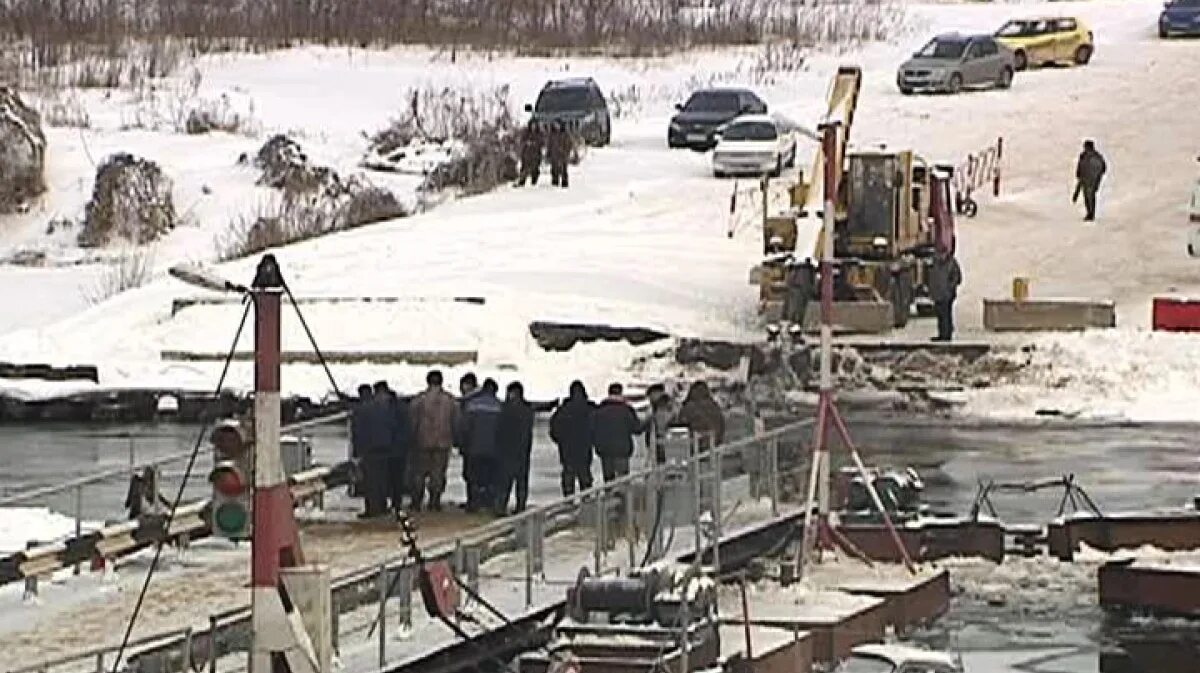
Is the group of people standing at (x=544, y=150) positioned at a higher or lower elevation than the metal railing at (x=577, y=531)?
lower

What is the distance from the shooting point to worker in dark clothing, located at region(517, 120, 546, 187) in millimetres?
56478

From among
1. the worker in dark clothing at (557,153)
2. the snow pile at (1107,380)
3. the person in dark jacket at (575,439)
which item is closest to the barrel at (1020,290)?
the snow pile at (1107,380)

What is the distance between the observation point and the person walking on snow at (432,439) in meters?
24.4

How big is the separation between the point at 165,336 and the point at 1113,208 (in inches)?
727

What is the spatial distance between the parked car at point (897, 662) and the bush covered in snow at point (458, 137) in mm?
39250

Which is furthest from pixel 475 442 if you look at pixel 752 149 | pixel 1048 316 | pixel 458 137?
pixel 458 137

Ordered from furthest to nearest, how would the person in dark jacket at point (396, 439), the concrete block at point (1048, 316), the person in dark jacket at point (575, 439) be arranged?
the concrete block at point (1048, 316)
the person in dark jacket at point (575, 439)
the person in dark jacket at point (396, 439)

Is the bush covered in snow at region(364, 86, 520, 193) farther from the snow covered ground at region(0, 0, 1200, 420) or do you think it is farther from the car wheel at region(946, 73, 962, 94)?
the car wheel at region(946, 73, 962, 94)

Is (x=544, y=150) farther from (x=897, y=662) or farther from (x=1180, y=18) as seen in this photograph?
(x=897, y=662)

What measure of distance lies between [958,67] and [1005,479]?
110ft

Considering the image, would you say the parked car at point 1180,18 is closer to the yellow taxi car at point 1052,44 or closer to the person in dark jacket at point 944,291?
the yellow taxi car at point 1052,44

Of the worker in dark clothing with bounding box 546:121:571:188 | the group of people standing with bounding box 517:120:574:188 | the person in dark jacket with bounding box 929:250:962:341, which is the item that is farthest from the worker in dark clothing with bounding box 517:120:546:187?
the person in dark jacket with bounding box 929:250:962:341

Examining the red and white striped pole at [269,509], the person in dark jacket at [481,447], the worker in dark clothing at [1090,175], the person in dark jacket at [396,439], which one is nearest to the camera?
the red and white striped pole at [269,509]

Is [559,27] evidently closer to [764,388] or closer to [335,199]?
[335,199]
